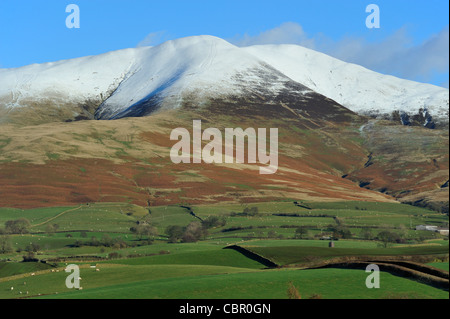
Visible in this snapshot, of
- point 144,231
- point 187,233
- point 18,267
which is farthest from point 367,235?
point 18,267

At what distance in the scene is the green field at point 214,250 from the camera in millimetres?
42562

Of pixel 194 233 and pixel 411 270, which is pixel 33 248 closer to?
pixel 194 233

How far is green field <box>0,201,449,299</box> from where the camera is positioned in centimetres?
4256

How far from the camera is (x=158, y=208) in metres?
170

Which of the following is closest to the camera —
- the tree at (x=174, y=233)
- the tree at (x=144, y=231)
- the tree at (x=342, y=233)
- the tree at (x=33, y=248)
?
the tree at (x=33, y=248)

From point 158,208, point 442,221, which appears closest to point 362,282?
point 442,221

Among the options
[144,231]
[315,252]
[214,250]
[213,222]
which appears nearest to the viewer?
[315,252]

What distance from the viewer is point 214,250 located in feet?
282

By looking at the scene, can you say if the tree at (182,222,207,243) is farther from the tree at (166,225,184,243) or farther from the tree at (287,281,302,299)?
the tree at (287,281,302,299)

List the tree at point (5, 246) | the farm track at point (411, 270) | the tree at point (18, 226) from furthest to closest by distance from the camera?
the tree at point (18, 226)
the tree at point (5, 246)
the farm track at point (411, 270)

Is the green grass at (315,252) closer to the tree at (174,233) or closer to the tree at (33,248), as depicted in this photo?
the tree at (174,233)

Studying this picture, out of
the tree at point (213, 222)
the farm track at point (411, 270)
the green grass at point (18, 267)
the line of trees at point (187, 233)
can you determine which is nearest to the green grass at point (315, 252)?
Answer: the farm track at point (411, 270)

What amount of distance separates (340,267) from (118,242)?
215ft
